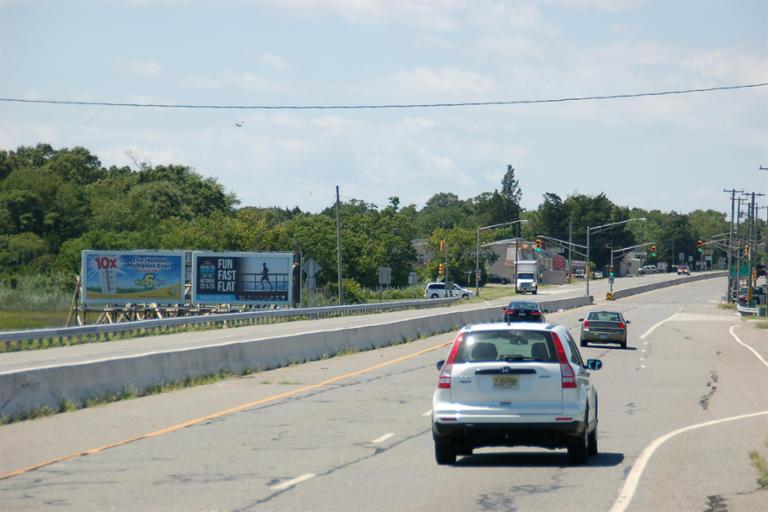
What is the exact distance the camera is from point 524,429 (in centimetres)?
1273

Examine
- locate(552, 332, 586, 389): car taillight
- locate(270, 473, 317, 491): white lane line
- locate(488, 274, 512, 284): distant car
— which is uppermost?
locate(488, 274, 512, 284): distant car

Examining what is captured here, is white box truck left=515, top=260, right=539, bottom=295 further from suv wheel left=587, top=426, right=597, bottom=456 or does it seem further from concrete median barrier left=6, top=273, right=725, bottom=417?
suv wheel left=587, top=426, right=597, bottom=456

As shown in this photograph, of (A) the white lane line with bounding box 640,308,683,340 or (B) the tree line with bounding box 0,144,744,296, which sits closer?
(A) the white lane line with bounding box 640,308,683,340

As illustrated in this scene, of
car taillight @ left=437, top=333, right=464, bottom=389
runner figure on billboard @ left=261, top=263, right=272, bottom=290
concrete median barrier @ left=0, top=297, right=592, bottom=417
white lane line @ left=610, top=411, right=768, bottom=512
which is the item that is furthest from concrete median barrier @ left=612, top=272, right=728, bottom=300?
car taillight @ left=437, top=333, right=464, bottom=389

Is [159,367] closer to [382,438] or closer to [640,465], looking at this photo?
[382,438]

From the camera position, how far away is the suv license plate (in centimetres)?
1283

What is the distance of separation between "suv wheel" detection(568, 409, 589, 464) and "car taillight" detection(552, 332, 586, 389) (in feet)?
1.71

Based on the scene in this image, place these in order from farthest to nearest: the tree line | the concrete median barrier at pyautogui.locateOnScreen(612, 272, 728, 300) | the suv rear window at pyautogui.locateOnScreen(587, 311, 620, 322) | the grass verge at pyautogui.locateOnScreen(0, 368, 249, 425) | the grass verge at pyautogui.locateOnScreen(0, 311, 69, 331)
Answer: the concrete median barrier at pyautogui.locateOnScreen(612, 272, 728, 300), the tree line, the grass verge at pyautogui.locateOnScreen(0, 311, 69, 331), the suv rear window at pyautogui.locateOnScreen(587, 311, 620, 322), the grass verge at pyautogui.locateOnScreen(0, 368, 249, 425)

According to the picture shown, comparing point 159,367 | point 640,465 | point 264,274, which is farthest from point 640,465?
point 264,274

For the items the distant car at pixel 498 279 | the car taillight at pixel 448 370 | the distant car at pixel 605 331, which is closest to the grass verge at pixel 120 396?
the car taillight at pixel 448 370

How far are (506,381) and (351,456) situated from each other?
2252 millimetres

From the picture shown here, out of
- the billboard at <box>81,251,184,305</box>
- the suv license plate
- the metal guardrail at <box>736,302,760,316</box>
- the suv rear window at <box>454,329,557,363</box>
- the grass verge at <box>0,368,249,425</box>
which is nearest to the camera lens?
the suv license plate

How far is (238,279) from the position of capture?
7681cm

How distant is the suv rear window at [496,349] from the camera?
1305 cm
